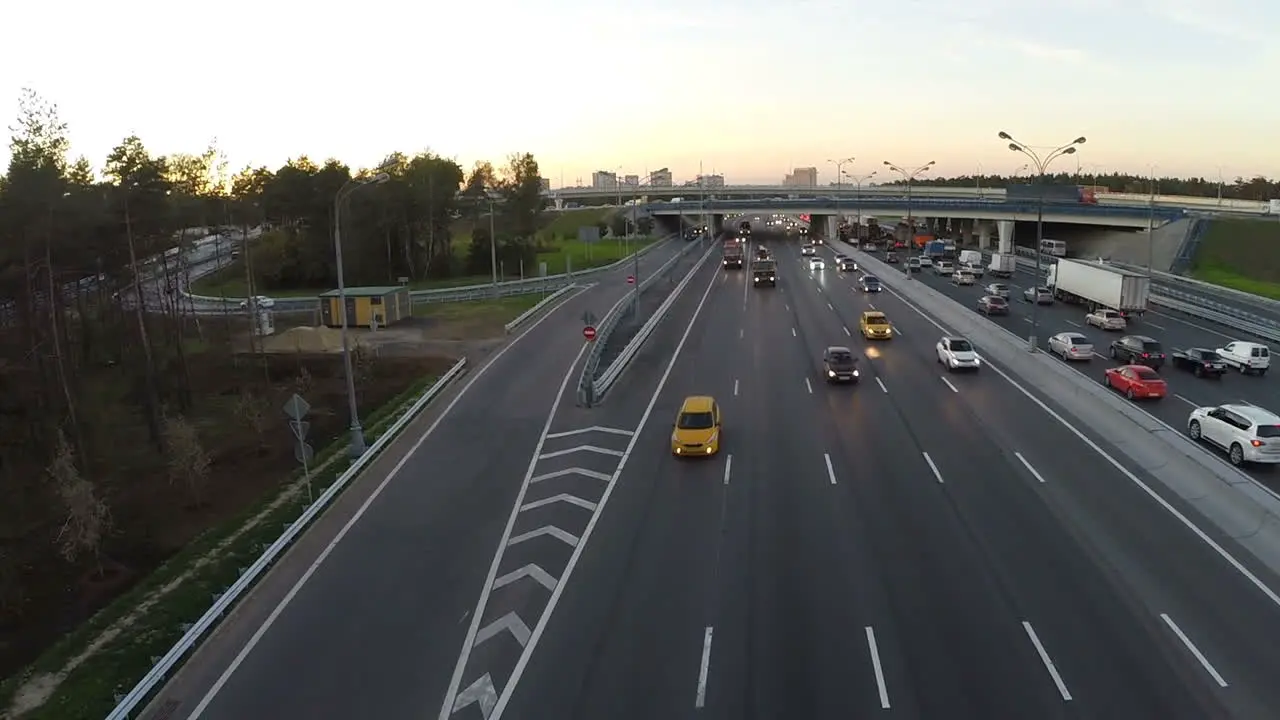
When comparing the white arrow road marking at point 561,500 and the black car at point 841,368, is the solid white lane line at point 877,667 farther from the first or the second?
the black car at point 841,368

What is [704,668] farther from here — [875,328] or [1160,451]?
[875,328]

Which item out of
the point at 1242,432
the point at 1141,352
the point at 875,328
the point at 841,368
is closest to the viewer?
the point at 1242,432

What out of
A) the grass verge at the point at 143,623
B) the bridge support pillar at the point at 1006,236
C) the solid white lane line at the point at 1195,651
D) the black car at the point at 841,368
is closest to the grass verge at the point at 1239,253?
the bridge support pillar at the point at 1006,236

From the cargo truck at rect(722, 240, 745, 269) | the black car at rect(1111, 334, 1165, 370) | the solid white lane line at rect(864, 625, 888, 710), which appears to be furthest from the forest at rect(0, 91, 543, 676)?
the cargo truck at rect(722, 240, 745, 269)

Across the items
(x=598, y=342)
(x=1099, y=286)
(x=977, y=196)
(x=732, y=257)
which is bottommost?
(x=598, y=342)

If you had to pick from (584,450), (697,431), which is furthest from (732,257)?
(697,431)

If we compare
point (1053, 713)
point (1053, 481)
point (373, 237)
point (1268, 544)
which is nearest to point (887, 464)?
point (1053, 481)

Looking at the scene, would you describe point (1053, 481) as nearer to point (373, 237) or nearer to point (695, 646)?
point (695, 646)
